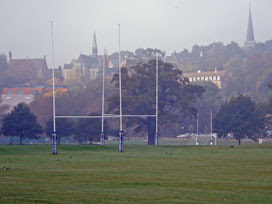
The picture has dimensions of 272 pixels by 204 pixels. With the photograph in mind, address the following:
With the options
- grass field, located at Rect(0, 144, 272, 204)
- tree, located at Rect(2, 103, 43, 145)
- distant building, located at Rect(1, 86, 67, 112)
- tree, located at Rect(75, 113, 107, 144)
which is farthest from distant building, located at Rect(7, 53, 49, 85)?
grass field, located at Rect(0, 144, 272, 204)

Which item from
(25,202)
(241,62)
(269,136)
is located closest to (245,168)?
(25,202)

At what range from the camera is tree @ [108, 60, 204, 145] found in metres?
78.0

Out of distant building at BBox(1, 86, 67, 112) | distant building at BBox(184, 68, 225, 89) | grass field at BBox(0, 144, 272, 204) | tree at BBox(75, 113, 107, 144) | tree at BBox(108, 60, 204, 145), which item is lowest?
grass field at BBox(0, 144, 272, 204)

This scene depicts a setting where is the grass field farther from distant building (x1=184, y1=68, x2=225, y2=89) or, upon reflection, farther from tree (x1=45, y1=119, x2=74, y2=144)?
distant building (x1=184, y1=68, x2=225, y2=89)

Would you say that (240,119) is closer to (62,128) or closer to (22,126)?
(62,128)

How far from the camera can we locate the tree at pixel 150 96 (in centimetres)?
7800

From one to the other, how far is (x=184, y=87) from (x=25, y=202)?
2560 inches

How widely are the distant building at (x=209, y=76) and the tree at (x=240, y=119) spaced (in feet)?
238

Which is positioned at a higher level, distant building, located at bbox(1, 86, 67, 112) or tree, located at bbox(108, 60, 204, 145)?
distant building, located at bbox(1, 86, 67, 112)

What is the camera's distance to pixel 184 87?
267 feet

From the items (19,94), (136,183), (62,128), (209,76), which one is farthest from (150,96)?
(209,76)

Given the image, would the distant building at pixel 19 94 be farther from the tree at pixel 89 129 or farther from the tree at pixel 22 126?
the tree at pixel 22 126

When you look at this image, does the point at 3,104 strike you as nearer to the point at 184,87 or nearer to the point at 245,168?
the point at 184,87

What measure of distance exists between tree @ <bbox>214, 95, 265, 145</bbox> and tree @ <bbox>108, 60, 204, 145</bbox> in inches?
150
